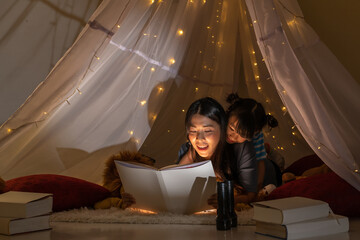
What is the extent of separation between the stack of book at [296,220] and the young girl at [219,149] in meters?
0.52

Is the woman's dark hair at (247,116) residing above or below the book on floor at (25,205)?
above

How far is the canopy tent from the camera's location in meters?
2.19

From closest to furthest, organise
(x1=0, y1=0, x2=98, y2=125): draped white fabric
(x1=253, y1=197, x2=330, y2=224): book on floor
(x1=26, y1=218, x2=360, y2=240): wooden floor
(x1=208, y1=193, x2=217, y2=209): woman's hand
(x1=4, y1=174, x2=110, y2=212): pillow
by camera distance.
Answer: (x1=253, y1=197, x2=330, y2=224): book on floor
(x1=26, y1=218, x2=360, y2=240): wooden floor
(x1=208, y1=193, x2=217, y2=209): woman's hand
(x1=4, y1=174, x2=110, y2=212): pillow
(x1=0, y1=0, x2=98, y2=125): draped white fabric

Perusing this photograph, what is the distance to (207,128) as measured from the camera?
Answer: 2.36 m

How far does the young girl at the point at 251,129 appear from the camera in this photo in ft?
8.62

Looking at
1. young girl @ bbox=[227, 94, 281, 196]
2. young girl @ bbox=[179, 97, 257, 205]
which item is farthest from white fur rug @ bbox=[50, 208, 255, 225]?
young girl @ bbox=[227, 94, 281, 196]

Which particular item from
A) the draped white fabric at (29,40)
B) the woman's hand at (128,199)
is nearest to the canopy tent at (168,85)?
the woman's hand at (128,199)

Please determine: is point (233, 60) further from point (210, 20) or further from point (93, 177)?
point (93, 177)

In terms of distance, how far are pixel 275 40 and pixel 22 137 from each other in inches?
52.7

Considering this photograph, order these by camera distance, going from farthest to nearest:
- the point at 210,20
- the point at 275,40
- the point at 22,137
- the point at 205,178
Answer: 1. the point at 210,20
2. the point at 22,137
3. the point at 275,40
4. the point at 205,178

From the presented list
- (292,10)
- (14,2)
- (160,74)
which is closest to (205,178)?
(292,10)

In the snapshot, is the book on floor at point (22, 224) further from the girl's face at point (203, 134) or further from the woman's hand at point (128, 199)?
the girl's face at point (203, 134)

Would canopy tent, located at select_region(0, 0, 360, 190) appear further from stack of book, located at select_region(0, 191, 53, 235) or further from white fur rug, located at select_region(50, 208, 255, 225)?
stack of book, located at select_region(0, 191, 53, 235)

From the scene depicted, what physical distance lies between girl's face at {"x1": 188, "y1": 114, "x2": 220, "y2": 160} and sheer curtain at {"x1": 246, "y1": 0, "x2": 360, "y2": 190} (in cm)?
37
